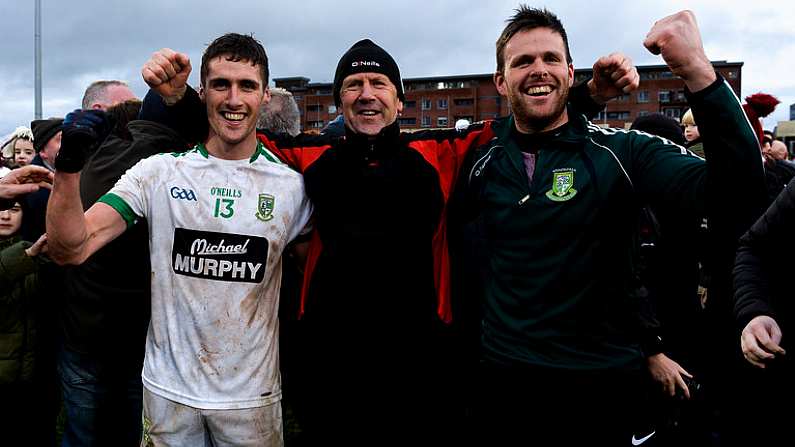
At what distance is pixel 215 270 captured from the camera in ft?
8.52

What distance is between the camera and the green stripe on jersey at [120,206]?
8.45 feet

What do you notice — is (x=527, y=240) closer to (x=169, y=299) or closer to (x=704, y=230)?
(x=169, y=299)

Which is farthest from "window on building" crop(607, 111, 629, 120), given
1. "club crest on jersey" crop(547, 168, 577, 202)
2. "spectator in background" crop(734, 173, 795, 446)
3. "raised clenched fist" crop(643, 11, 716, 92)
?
"raised clenched fist" crop(643, 11, 716, 92)

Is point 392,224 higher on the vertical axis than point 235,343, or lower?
higher

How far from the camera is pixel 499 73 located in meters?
2.85

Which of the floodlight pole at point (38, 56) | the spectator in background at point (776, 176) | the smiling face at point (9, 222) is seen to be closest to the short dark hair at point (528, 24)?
the spectator in background at point (776, 176)

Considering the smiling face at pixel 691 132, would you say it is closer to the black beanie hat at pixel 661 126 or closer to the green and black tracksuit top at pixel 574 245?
the black beanie hat at pixel 661 126

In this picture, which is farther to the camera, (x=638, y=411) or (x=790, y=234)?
(x=790, y=234)

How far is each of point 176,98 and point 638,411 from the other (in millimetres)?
2509

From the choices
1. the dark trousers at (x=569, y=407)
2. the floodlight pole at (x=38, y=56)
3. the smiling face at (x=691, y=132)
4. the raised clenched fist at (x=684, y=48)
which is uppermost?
the floodlight pole at (x=38, y=56)

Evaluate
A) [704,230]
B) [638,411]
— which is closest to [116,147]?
[638,411]

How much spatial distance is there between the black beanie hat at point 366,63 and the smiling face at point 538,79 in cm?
66

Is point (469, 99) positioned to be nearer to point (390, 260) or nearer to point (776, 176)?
point (776, 176)

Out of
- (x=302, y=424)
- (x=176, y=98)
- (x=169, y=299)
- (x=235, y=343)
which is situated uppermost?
(x=176, y=98)
